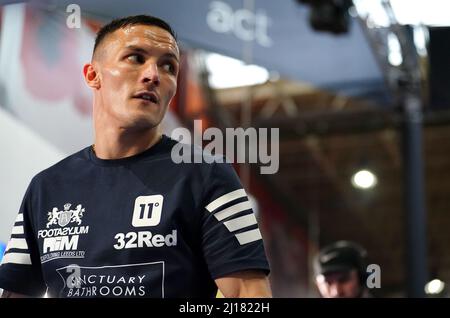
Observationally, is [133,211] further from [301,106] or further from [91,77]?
[301,106]

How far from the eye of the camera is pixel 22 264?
138 centimetres

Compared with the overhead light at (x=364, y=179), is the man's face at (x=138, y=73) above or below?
below

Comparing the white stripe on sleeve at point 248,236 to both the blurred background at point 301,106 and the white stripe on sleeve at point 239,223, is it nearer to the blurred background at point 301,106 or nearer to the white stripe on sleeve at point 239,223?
the white stripe on sleeve at point 239,223

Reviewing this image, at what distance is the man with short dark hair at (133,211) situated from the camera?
1300mm

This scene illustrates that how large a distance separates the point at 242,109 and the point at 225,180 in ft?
21.7

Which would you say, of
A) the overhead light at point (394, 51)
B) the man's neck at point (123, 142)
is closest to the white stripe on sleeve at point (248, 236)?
the man's neck at point (123, 142)

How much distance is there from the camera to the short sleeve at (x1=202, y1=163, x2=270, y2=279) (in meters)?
1.30

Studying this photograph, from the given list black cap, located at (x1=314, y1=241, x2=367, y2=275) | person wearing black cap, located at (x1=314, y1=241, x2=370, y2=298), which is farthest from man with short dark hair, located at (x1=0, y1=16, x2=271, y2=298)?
black cap, located at (x1=314, y1=241, x2=367, y2=275)

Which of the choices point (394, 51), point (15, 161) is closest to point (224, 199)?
point (15, 161)

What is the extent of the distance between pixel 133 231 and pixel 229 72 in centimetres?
453

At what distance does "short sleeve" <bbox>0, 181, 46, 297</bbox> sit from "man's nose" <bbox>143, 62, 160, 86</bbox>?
0.30 metres

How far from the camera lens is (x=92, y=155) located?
1.41m

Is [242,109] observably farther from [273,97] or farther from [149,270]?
[149,270]

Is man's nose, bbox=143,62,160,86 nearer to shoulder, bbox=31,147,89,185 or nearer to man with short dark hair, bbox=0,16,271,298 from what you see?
man with short dark hair, bbox=0,16,271,298
